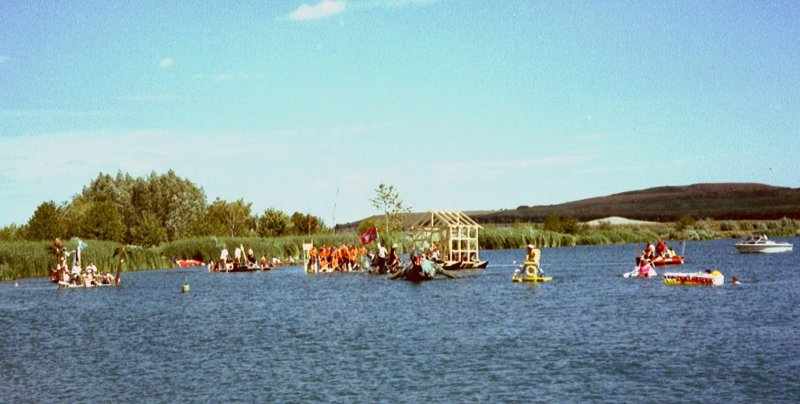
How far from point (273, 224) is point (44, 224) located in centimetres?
3994

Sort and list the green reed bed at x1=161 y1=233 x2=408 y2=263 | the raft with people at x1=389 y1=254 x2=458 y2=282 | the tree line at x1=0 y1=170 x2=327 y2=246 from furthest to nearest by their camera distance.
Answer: the tree line at x1=0 y1=170 x2=327 y2=246, the green reed bed at x1=161 y1=233 x2=408 y2=263, the raft with people at x1=389 y1=254 x2=458 y2=282

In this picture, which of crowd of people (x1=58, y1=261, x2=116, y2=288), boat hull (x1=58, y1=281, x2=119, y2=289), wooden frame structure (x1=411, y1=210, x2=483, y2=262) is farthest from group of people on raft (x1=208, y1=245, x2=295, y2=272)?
boat hull (x1=58, y1=281, x2=119, y2=289)

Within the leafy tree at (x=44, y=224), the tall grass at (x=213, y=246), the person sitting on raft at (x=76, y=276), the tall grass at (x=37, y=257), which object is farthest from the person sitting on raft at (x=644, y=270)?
the leafy tree at (x=44, y=224)

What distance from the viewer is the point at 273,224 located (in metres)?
129

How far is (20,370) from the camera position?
100 feet

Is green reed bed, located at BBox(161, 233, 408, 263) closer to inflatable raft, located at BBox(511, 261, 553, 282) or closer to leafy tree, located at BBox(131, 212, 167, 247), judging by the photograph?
leafy tree, located at BBox(131, 212, 167, 247)

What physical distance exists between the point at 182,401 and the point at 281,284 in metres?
42.5

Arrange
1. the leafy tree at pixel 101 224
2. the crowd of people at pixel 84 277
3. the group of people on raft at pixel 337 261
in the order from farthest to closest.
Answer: the leafy tree at pixel 101 224
the group of people on raft at pixel 337 261
the crowd of people at pixel 84 277

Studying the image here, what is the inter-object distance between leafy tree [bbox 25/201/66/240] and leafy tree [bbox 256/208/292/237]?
3696cm

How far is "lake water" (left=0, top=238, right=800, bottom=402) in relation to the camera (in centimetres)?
2577

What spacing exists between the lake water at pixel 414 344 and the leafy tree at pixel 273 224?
228 feet

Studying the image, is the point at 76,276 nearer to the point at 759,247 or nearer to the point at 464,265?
the point at 464,265

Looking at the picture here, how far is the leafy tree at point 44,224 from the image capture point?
9262 cm

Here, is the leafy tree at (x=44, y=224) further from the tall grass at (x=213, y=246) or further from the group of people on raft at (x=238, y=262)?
the group of people on raft at (x=238, y=262)
